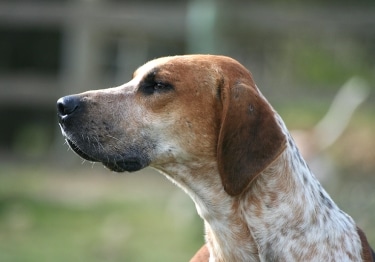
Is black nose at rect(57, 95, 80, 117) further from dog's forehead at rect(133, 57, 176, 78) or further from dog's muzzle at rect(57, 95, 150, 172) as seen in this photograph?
dog's forehead at rect(133, 57, 176, 78)

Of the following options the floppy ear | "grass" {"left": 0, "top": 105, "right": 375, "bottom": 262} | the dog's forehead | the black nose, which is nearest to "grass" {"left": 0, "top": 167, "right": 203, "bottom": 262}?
"grass" {"left": 0, "top": 105, "right": 375, "bottom": 262}

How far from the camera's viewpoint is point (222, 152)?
457 cm

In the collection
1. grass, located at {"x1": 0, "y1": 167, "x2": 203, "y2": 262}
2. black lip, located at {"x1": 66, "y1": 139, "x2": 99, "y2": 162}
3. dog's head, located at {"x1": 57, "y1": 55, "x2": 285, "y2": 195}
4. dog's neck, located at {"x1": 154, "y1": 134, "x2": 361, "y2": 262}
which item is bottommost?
grass, located at {"x1": 0, "y1": 167, "x2": 203, "y2": 262}

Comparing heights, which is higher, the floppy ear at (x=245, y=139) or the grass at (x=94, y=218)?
→ the floppy ear at (x=245, y=139)

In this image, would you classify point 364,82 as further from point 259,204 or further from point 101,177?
point 259,204

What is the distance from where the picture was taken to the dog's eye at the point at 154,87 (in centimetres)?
467

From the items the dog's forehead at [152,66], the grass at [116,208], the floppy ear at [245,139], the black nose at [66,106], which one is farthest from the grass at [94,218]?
the floppy ear at [245,139]

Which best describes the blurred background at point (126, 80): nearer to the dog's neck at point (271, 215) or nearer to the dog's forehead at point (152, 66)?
the dog's neck at point (271, 215)

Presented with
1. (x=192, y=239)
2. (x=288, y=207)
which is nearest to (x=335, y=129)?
(x=192, y=239)

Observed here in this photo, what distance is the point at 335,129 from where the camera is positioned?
35.8ft

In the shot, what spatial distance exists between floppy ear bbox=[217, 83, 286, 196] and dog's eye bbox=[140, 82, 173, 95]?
0.31 metres

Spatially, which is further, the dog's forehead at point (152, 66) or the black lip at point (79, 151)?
the dog's forehead at point (152, 66)

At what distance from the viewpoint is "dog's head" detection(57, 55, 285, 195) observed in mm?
4551

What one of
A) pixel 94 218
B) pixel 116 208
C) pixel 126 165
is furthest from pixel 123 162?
pixel 116 208
